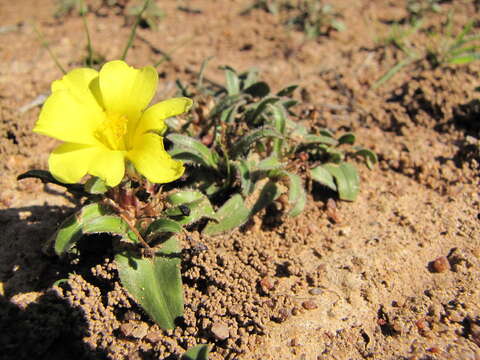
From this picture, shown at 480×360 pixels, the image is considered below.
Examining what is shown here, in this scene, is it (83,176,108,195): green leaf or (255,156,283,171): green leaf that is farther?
(255,156,283,171): green leaf

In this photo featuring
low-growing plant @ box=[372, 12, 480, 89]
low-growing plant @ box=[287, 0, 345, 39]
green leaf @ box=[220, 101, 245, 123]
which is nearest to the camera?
green leaf @ box=[220, 101, 245, 123]

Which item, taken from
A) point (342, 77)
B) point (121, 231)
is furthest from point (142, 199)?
point (342, 77)

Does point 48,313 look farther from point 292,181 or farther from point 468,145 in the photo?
point 468,145

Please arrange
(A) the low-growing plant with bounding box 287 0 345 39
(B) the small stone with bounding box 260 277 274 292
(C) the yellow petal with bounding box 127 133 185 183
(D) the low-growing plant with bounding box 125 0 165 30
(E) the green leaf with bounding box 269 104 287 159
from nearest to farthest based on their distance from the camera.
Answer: (C) the yellow petal with bounding box 127 133 185 183, (B) the small stone with bounding box 260 277 274 292, (E) the green leaf with bounding box 269 104 287 159, (A) the low-growing plant with bounding box 287 0 345 39, (D) the low-growing plant with bounding box 125 0 165 30

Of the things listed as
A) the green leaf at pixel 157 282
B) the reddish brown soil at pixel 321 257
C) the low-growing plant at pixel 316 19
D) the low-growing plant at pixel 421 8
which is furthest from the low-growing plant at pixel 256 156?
the low-growing plant at pixel 421 8

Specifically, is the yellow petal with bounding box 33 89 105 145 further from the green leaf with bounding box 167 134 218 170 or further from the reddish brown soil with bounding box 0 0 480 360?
the reddish brown soil with bounding box 0 0 480 360

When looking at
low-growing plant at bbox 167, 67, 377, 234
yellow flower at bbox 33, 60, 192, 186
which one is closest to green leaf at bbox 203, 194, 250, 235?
low-growing plant at bbox 167, 67, 377, 234

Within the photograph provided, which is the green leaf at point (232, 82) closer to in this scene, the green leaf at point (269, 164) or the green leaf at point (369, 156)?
the green leaf at point (269, 164)
